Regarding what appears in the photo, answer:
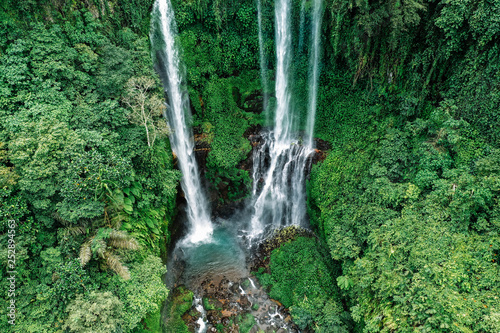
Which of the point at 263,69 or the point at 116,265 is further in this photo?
the point at 263,69

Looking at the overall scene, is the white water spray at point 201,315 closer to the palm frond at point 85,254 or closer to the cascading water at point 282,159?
the cascading water at point 282,159

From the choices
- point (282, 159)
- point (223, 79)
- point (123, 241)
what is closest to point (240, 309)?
point (123, 241)

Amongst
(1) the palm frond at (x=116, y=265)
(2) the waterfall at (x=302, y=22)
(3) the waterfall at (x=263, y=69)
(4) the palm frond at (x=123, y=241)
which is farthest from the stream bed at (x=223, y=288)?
(2) the waterfall at (x=302, y=22)

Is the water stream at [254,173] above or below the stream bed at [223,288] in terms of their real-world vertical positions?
above

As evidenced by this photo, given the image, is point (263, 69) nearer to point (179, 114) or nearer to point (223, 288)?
point (179, 114)

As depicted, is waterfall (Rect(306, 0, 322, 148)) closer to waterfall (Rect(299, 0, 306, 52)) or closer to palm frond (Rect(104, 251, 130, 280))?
waterfall (Rect(299, 0, 306, 52))

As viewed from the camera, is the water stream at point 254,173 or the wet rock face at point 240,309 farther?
the water stream at point 254,173

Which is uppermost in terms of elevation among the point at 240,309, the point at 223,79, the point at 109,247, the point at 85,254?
the point at 223,79
